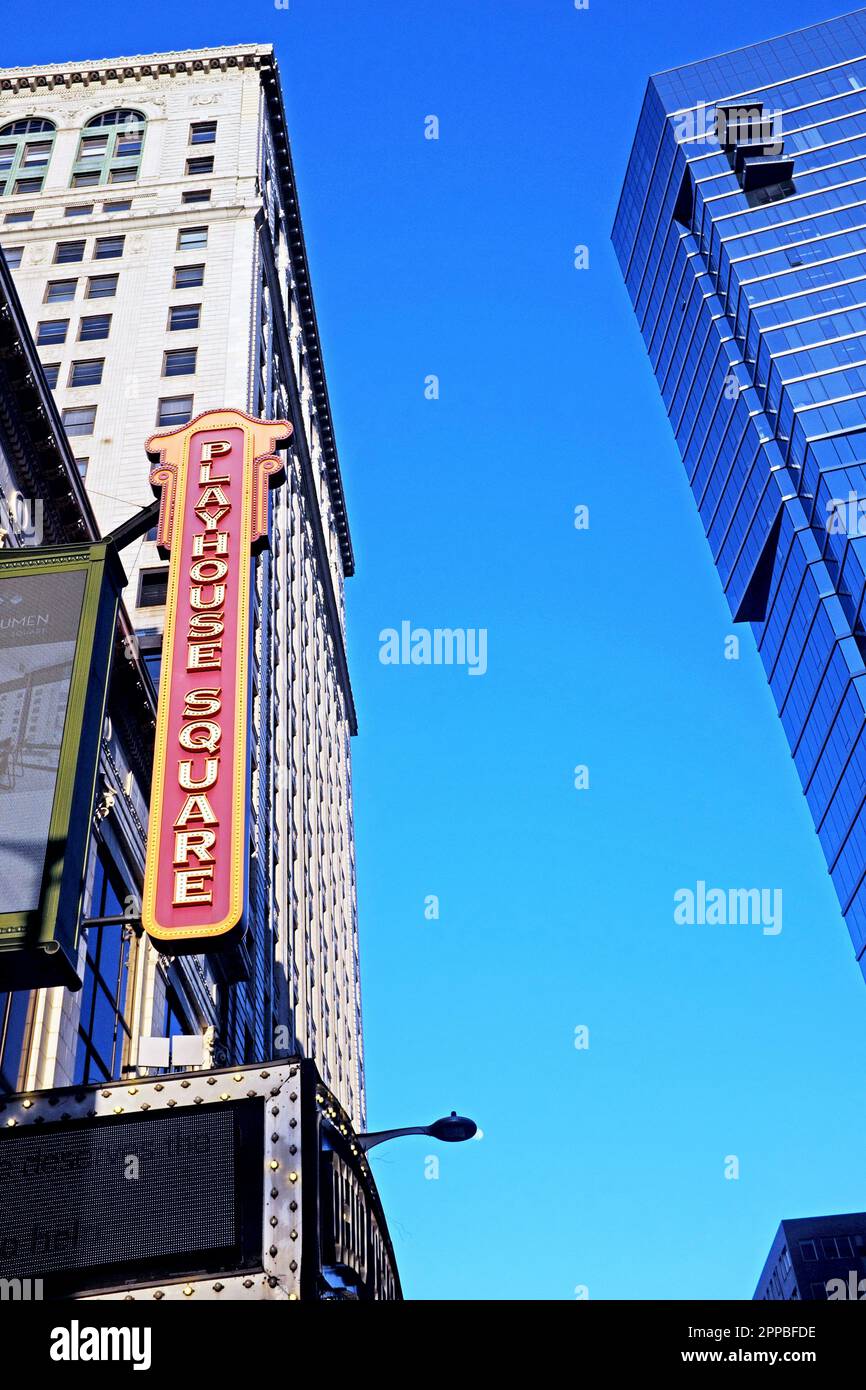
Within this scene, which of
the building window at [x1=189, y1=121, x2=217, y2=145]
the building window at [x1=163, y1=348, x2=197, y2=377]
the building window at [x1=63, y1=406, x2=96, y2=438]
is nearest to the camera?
the building window at [x1=63, y1=406, x2=96, y2=438]

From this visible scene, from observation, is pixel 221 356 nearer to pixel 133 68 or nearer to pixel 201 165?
pixel 201 165

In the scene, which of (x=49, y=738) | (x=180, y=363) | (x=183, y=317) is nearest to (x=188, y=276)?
(x=183, y=317)

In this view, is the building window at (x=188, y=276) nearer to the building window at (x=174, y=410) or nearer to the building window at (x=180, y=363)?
the building window at (x=180, y=363)

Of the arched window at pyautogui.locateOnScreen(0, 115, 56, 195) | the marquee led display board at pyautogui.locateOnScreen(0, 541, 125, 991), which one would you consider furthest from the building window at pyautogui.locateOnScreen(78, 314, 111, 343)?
the marquee led display board at pyautogui.locateOnScreen(0, 541, 125, 991)

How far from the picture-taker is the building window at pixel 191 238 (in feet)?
205

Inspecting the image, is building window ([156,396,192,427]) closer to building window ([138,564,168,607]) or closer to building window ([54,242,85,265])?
building window ([138,564,168,607])

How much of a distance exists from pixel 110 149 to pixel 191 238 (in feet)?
35.0

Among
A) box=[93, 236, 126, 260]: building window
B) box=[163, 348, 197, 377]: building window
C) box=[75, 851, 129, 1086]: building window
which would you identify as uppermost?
box=[93, 236, 126, 260]: building window

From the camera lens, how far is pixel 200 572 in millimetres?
21766

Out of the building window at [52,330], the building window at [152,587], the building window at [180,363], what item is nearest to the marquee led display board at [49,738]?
the building window at [152,587]

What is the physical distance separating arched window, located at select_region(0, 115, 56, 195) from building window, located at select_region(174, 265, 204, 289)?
10.7m

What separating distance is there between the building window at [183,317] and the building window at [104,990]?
118ft

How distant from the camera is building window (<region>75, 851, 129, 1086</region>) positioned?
24219 millimetres

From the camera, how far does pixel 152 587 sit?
46.2 m
